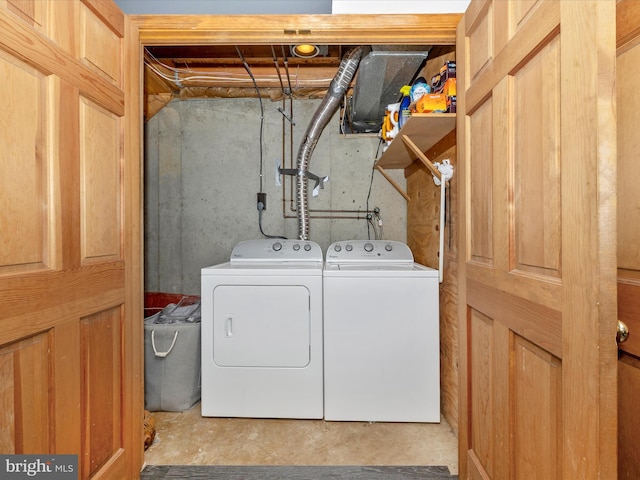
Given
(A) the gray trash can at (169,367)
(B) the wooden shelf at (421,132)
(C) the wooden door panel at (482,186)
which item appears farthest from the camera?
(A) the gray trash can at (169,367)

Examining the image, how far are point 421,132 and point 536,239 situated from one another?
1090 mm

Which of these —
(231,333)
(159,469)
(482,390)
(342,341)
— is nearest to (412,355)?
(342,341)

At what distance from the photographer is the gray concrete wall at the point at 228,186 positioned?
2.82 metres

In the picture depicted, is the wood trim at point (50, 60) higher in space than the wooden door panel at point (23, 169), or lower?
higher

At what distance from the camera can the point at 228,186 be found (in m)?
2.85

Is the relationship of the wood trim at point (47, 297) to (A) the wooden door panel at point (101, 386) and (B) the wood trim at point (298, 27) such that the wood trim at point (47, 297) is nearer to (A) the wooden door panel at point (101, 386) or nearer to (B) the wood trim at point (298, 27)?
(A) the wooden door panel at point (101, 386)

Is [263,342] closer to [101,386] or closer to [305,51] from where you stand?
[101,386]

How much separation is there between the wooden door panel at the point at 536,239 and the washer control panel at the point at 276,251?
4.10ft

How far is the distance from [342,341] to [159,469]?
1063 millimetres

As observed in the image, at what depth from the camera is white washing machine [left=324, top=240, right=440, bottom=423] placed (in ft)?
5.96

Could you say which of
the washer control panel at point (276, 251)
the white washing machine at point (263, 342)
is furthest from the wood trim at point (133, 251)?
the washer control panel at point (276, 251)

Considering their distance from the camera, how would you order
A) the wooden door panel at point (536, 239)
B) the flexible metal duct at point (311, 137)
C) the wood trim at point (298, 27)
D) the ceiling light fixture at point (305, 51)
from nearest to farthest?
the wooden door panel at point (536, 239) → the wood trim at point (298, 27) → the ceiling light fixture at point (305, 51) → the flexible metal duct at point (311, 137)

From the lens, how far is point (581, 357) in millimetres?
686

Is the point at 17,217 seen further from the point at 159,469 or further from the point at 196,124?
the point at 196,124
